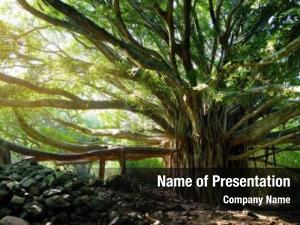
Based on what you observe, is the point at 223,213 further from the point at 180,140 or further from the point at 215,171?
the point at 180,140

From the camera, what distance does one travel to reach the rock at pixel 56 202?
3.92 metres

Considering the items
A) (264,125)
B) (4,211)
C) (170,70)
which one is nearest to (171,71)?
(170,70)

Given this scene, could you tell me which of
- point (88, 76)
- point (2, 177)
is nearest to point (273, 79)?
point (88, 76)

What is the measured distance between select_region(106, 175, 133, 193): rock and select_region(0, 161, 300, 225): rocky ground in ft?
0.39

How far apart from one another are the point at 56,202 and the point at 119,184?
1.97 meters

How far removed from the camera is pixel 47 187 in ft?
14.2

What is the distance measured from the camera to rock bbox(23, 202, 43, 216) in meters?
3.75

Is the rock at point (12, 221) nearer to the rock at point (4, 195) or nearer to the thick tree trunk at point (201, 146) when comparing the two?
the rock at point (4, 195)

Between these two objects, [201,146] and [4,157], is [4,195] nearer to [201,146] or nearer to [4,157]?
[4,157]

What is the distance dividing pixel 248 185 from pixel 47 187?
4763 mm

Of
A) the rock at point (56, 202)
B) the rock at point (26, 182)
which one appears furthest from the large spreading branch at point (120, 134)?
the rock at point (56, 202)

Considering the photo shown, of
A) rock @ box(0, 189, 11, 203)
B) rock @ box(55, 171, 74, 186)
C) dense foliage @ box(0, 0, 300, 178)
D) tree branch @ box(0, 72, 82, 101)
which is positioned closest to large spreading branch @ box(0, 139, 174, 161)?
dense foliage @ box(0, 0, 300, 178)

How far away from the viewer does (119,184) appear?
230 inches

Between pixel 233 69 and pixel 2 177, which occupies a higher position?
pixel 233 69
